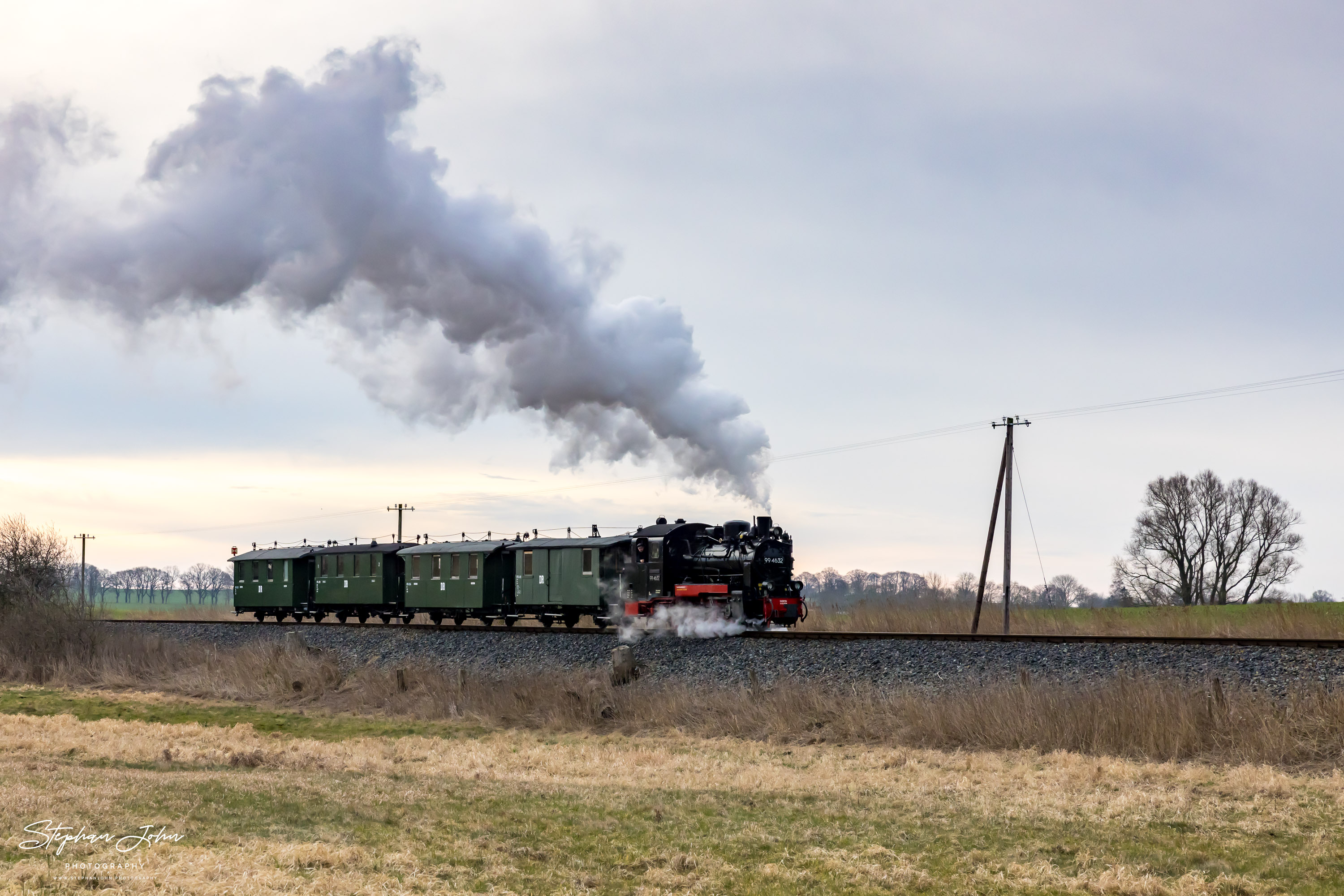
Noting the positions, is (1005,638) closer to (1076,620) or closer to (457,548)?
(1076,620)

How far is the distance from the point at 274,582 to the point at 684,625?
26.6 m

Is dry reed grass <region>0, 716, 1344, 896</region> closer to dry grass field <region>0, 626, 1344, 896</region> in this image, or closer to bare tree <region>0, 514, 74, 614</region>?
dry grass field <region>0, 626, 1344, 896</region>

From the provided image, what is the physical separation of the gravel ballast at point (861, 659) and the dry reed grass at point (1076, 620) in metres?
7.12

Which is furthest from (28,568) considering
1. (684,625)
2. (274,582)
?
(684,625)

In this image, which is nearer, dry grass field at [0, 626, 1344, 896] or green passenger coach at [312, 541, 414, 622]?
dry grass field at [0, 626, 1344, 896]

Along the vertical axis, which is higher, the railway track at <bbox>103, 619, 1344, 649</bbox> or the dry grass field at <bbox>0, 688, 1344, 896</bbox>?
the railway track at <bbox>103, 619, 1344, 649</bbox>

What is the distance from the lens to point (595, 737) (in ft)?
68.1

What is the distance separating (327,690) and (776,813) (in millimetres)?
17891

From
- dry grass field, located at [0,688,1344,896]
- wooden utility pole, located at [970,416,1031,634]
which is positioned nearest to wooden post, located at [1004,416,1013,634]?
wooden utility pole, located at [970,416,1031,634]

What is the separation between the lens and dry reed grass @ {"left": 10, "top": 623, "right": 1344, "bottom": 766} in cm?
1605

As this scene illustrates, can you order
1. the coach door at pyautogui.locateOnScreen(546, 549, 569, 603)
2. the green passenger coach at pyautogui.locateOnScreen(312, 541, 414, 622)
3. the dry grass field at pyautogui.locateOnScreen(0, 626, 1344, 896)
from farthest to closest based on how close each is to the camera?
the green passenger coach at pyautogui.locateOnScreen(312, 541, 414, 622), the coach door at pyautogui.locateOnScreen(546, 549, 569, 603), the dry grass field at pyautogui.locateOnScreen(0, 626, 1344, 896)

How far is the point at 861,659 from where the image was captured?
21781 millimetres

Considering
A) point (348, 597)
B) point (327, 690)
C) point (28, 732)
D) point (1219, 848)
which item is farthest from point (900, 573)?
point (1219, 848)

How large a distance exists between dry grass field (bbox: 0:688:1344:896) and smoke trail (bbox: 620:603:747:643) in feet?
28.0
